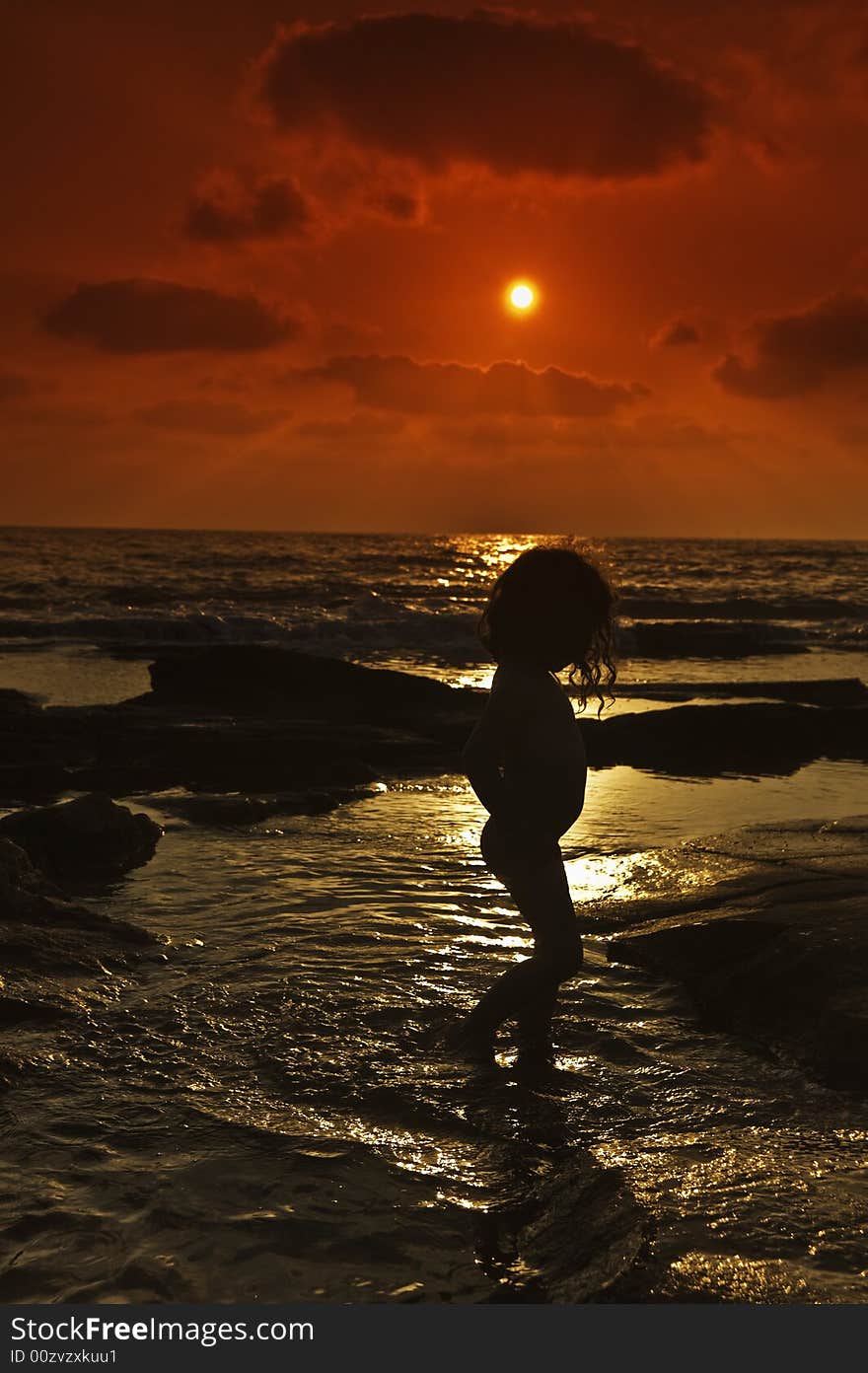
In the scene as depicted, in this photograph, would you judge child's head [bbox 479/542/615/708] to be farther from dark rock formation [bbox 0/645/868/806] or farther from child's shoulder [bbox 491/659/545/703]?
dark rock formation [bbox 0/645/868/806]

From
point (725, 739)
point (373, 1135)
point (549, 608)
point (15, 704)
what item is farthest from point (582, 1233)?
point (15, 704)

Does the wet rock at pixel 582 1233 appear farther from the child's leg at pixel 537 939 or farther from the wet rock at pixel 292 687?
the wet rock at pixel 292 687

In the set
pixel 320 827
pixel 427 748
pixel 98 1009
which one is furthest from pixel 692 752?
pixel 98 1009

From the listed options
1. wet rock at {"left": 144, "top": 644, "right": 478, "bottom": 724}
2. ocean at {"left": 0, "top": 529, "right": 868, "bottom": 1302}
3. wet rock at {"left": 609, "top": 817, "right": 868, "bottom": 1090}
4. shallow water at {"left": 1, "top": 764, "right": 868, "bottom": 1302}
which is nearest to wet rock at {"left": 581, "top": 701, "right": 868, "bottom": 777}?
wet rock at {"left": 144, "top": 644, "right": 478, "bottom": 724}

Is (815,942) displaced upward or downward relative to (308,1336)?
upward

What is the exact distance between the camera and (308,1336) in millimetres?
3021

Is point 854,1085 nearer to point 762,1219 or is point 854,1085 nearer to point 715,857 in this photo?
point 762,1219

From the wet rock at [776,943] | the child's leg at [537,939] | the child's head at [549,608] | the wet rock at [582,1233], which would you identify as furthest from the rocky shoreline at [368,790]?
the child's head at [549,608]

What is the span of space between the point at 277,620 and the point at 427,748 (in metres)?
22.5

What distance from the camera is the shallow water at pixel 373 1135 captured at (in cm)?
335

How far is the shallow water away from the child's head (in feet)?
5.12

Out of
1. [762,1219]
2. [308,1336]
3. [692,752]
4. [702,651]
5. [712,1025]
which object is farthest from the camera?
[702,651]

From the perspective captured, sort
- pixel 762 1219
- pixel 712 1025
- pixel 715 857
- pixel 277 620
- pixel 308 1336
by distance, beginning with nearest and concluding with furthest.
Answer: pixel 308 1336 < pixel 762 1219 < pixel 712 1025 < pixel 715 857 < pixel 277 620

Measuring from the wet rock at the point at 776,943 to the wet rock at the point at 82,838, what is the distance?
11.2 ft
